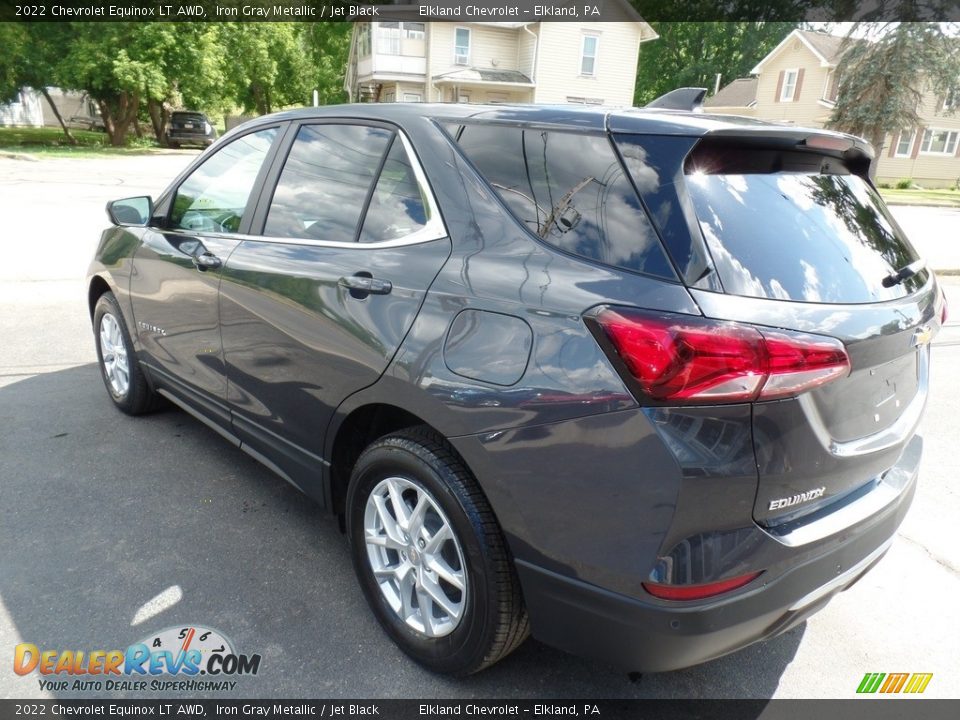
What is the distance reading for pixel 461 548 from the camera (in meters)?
2.09

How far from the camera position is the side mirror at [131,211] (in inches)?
153

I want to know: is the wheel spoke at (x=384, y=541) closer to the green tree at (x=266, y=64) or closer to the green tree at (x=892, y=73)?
A: the green tree at (x=892, y=73)

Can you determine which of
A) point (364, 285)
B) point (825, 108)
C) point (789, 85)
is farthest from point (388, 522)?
point (789, 85)

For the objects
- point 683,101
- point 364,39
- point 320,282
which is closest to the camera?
point 320,282

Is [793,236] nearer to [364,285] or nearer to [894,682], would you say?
[364,285]

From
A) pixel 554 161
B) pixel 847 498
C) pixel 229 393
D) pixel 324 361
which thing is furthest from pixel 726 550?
pixel 229 393

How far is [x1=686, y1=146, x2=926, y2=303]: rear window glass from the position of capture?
5.85ft

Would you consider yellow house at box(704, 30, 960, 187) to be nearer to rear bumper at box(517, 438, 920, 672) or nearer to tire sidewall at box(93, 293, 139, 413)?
tire sidewall at box(93, 293, 139, 413)

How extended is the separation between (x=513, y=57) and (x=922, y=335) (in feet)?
118

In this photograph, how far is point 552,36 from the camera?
3250cm

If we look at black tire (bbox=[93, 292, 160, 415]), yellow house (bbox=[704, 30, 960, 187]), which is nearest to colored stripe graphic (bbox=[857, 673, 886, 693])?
black tire (bbox=[93, 292, 160, 415])

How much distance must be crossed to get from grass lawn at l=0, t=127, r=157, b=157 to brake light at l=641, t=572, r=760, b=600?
3003 cm

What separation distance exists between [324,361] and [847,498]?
177 centimetres

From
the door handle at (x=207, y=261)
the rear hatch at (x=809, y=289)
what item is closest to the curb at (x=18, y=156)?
the door handle at (x=207, y=261)
